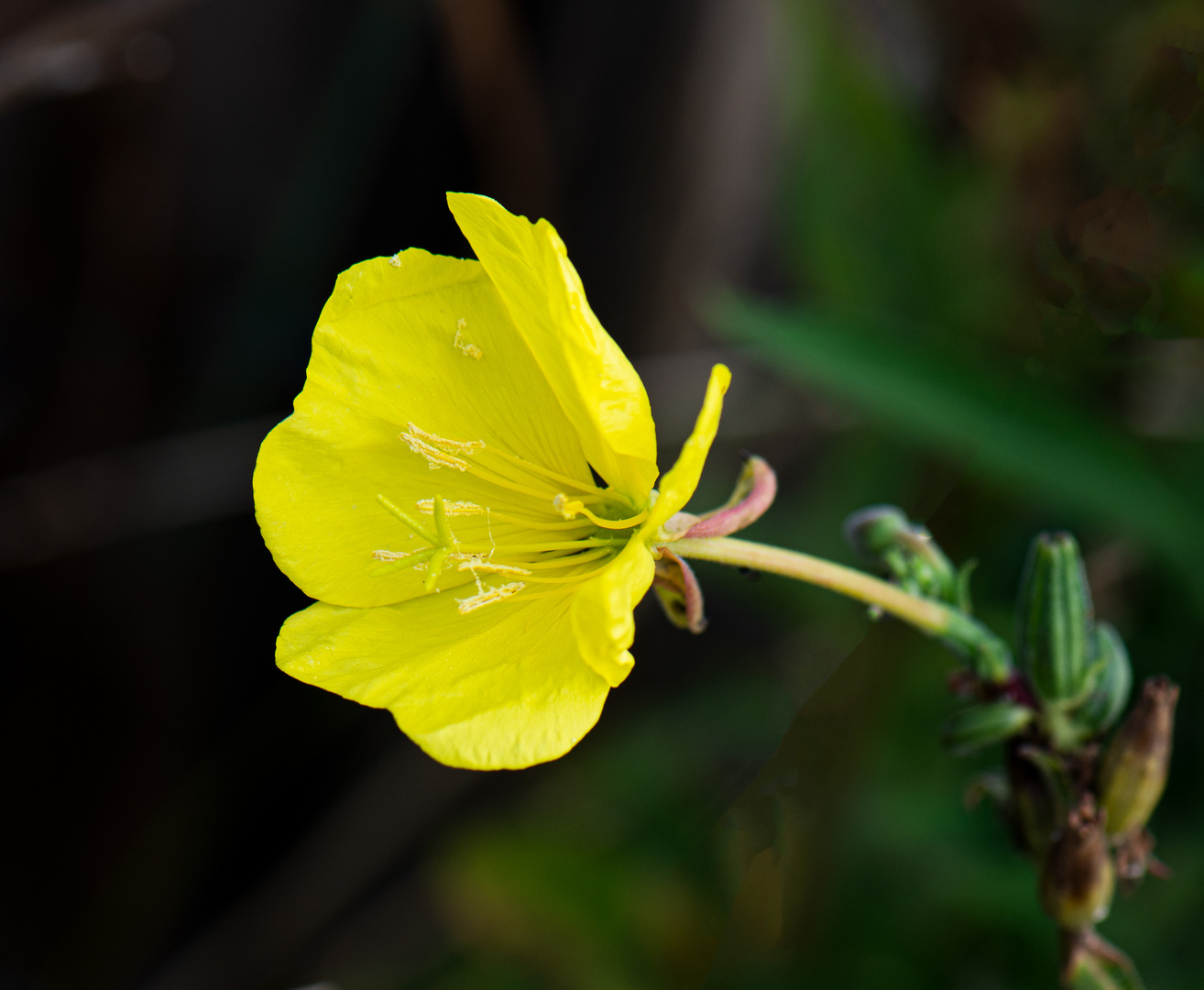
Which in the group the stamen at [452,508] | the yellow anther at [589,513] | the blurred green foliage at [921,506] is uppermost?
the yellow anther at [589,513]

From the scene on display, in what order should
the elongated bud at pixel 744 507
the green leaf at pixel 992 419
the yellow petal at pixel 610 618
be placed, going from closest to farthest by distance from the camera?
the yellow petal at pixel 610 618
the elongated bud at pixel 744 507
the green leaf at pixel 992 419

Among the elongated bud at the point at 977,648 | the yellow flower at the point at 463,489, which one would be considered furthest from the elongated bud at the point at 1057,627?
the yellow flower at the point at 463,489

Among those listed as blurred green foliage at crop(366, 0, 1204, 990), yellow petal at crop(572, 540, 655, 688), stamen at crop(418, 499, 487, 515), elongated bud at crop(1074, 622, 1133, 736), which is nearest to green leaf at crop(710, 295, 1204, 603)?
blurred green foliage at crop(366, 0, 1204, 990)

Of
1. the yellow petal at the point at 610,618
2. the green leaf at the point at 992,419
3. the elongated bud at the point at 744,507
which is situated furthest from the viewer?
the green leaf at the point at 992,419

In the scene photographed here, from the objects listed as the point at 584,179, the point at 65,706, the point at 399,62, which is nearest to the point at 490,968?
the point at 65,706

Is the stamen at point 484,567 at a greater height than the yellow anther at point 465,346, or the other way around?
the yellow anther at point 465,346

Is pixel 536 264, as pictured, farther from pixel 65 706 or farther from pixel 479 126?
pixel 65 706

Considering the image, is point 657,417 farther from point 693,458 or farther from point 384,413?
point 693,458

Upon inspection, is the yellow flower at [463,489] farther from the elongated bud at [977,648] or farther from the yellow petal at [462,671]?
the elongated bud at [977,648]
